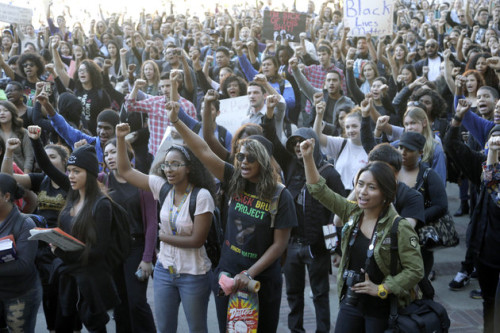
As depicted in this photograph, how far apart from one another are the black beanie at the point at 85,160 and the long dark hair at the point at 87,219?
0.05 m

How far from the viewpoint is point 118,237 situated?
4656 millimetres

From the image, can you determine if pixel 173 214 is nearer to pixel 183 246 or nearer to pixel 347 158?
pixel 183 246

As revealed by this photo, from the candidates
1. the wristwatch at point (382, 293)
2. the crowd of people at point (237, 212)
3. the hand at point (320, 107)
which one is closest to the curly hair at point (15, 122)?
the crowd of people at point (237, 212)

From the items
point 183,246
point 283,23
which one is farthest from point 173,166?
point 283,23

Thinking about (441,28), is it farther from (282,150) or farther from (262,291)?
(262,291)

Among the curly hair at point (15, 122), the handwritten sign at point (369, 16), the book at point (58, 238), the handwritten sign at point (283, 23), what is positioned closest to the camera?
the book at point (58, 238)

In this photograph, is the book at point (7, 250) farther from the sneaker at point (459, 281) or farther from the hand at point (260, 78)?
the sneaker at point (459, 281)

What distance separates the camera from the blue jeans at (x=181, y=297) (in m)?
4.40

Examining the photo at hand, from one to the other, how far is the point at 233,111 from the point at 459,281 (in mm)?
3259

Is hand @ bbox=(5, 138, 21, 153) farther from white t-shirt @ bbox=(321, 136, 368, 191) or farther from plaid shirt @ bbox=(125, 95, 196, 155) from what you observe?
white t-shirt @ bbox=(321, 136, 368, 191)

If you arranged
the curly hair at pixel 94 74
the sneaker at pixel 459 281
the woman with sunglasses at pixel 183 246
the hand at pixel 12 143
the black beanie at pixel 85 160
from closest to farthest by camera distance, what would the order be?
the woman with sunglasses at pixel 183 246
the black beanie at pixel 85 160
the hand at pixel 12 143
the sneaker at pixel 459 281
the curly hair at pixel 94 74

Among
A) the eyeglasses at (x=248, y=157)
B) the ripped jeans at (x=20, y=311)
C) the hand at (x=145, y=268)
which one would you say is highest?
the eyeglasses at (x=248, y=157)

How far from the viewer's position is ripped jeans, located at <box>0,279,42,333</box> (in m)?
4.56

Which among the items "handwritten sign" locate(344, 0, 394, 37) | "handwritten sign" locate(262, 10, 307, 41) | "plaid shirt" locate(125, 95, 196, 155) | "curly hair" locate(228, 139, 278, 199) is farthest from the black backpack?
"handwritten sign" locate(262, 10, 307, 41)
